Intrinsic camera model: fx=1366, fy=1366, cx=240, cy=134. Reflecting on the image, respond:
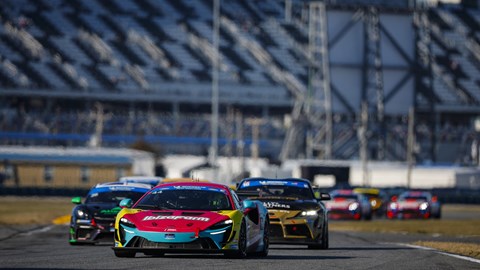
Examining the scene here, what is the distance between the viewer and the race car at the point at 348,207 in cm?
5053

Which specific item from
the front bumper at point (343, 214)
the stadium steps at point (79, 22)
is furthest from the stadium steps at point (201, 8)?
the front bumper at point (343, 214)

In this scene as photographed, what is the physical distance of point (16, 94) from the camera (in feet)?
414

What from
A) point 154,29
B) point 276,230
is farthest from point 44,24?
point 276,230

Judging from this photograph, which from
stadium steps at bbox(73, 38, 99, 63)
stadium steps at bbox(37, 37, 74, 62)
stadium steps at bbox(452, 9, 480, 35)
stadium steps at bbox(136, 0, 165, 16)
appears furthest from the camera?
stadium steps at bbox(452, 9, 480, 35)

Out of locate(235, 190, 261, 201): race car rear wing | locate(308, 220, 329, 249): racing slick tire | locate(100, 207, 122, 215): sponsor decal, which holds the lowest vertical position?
locate(308, 220, 329, 249): racing slick tire

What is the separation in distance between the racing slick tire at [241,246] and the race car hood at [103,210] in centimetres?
649

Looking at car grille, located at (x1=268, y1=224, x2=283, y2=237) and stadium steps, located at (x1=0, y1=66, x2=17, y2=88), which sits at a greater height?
stadium steps, located at (x1=0, y1=66, x2=17, y2=88)

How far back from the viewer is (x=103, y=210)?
26.5 metres

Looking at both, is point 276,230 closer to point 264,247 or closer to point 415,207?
point 264,247

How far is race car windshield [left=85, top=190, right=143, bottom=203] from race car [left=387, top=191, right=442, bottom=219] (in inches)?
1079

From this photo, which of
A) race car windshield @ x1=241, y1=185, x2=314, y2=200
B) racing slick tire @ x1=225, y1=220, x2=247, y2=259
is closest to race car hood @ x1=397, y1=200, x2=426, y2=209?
race car windshield @ x1=241, y1=185, x2=314, y2=200

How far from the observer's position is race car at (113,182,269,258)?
62.9 feet

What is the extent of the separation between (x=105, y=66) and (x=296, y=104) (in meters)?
18.3

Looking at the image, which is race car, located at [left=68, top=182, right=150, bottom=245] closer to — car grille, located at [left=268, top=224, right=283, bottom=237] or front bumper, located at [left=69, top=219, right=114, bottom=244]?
front bumper, located at [left=69, top=219, right=114, bottom=244]
